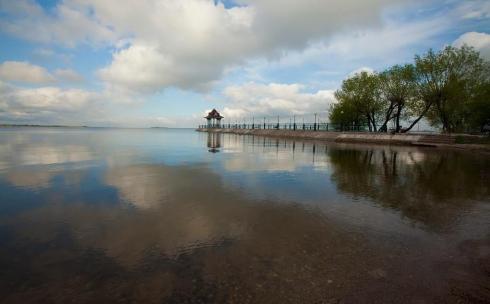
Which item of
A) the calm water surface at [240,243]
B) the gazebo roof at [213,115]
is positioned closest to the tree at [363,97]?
the calm water surface at [240,243]

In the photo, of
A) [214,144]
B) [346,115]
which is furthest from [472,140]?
[214,144]

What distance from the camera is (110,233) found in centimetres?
604

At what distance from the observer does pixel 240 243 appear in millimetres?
5668

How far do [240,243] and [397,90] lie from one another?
154 feet

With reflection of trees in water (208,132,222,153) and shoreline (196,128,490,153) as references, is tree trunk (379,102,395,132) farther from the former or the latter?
reflection of trees in water (208,132,222,153)

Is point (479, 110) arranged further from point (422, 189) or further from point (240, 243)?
point (240, 243)

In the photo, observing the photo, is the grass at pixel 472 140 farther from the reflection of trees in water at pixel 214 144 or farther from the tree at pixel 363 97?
the reflection of trees in water at pixel 214 144

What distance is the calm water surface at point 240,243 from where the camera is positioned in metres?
4.11

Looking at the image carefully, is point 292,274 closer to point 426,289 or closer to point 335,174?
point 426,289

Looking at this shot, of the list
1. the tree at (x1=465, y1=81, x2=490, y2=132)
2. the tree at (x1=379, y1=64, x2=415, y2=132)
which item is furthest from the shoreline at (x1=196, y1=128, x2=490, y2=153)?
the tree at (x1=465, y1=81, x2=490, y2=132)

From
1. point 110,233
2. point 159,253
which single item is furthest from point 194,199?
point 159,253

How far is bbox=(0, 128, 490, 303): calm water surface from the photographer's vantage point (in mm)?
4105

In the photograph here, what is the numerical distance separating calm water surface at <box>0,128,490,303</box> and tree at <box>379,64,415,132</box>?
37637 mm

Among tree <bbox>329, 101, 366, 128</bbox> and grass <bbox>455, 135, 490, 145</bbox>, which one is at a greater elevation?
tree <bbox>329, 101, 366, 128</bbox>
